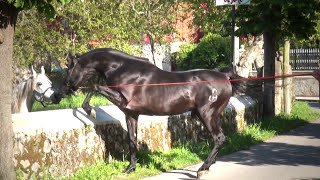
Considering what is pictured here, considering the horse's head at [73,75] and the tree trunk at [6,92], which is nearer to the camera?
the tree trunk at [6,92]

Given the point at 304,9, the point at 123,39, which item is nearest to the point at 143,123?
the point at 304,9

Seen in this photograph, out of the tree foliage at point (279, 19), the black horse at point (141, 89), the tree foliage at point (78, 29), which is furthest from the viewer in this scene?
the tree foliage at point (78, 29)

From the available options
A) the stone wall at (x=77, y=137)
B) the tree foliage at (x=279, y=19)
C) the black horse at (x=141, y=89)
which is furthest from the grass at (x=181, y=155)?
the tree foliage at (x=279, y=19)

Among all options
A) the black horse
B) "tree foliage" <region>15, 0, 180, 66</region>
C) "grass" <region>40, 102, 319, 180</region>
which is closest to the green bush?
"tree foliage" <region>15, 0, 180, 66</region>

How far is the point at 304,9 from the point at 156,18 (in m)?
9.34

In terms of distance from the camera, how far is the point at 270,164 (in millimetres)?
10578

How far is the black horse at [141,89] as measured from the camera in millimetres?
9641

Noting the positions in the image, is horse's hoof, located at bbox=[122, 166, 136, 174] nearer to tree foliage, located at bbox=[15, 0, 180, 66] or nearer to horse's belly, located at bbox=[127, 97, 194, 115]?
horse's belly, located at bbox=[127, 97, 194, 115]

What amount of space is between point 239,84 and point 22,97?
4.13 metres

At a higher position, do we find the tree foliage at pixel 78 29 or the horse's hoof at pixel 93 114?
the tree foliage at pixel 78 29

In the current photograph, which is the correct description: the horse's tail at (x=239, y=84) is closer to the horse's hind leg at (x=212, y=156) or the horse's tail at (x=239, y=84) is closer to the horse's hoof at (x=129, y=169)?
the horse's hind leg at (x=212, y=156)

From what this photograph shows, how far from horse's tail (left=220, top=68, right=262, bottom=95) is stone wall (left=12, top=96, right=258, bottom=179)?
165cm

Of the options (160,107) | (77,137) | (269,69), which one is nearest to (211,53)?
(269,69)

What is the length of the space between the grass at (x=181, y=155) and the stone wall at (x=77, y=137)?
0.70ft
